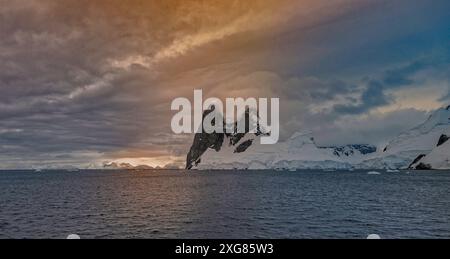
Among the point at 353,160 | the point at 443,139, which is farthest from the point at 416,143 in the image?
the point at 353,160

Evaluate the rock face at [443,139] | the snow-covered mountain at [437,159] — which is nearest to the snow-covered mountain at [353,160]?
the snow-covered mountain at [437,159]

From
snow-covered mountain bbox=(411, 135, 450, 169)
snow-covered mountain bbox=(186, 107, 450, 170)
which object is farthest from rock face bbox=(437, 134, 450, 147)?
snow-covered mountain bbox=(186, 107, 450, 170)

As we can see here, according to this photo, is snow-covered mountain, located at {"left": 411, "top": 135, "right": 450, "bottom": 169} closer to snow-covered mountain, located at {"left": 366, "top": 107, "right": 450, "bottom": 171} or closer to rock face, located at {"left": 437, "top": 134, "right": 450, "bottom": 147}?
rock face, located at {"left": 437, "top": 134, "right": 450, "bottom": 147}

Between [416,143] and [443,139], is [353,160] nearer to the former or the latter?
[416,143]

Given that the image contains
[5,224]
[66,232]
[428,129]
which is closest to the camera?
[66,232]

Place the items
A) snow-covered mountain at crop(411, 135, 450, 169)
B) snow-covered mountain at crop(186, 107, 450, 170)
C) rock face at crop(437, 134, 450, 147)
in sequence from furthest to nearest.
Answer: snow-covered mountain at crop(186, 107, 450, 170)
rock face at crop(437, 134, 450, 147)
snow-covered mountain at crop(411, 135, 450, 169)

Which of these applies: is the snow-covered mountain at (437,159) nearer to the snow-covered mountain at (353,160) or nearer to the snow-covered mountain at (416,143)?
the snow-covered mountain at (353,160)

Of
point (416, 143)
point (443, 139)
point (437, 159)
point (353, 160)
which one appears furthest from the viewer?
point (353, 160)

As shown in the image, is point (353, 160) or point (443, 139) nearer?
point (443, 139)
